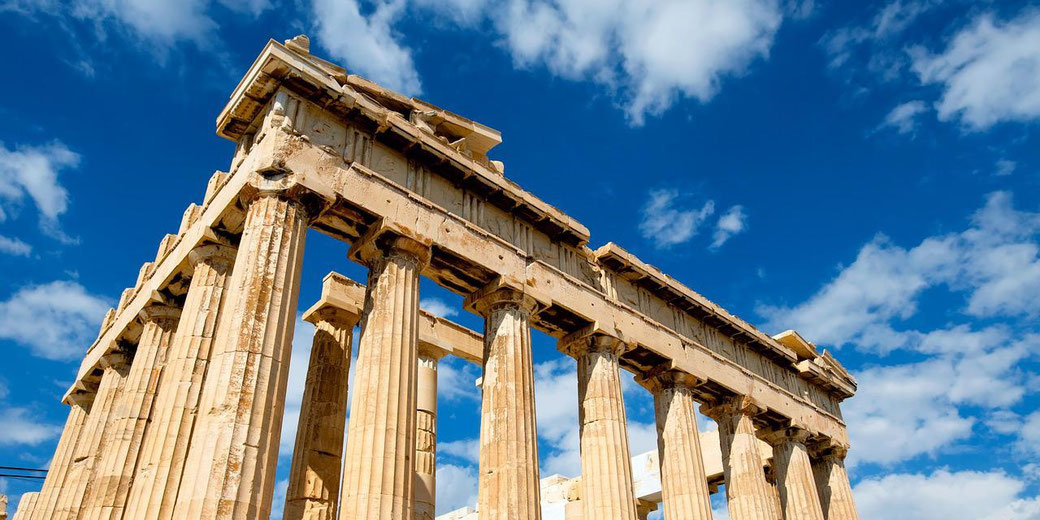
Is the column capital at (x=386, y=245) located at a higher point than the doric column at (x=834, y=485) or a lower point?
higher

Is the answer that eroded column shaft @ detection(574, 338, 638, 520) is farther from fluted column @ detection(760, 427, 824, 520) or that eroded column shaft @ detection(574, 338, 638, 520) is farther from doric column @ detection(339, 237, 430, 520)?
fluted column @ detection(760, 427, 824, 520)

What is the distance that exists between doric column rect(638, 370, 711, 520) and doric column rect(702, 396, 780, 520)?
2.11 meters

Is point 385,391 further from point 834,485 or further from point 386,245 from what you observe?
point 834,485

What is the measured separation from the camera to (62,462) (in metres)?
21.4

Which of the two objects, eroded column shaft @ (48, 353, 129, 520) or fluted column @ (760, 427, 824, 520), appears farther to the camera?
fluted column @ (760, 427, 824, 520)

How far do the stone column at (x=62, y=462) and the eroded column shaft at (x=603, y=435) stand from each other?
13.3 m

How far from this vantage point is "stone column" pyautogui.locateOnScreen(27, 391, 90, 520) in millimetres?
20297

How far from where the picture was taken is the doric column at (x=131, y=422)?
15812 mm

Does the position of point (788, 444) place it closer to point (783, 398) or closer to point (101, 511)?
point (783, 398)

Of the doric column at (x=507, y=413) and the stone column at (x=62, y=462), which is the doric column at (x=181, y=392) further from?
the stone column at (x=62, y=462)

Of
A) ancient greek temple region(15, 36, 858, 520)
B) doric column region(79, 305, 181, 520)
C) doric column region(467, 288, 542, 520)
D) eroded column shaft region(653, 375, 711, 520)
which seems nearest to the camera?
ancient greek temple region(15, 36, 858, 520)

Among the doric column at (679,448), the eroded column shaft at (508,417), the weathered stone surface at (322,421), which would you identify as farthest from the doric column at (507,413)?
the doric column at (679,448)

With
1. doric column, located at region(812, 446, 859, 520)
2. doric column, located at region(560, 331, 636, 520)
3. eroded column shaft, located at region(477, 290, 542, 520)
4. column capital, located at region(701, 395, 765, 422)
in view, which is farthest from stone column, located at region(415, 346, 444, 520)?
doric column, located at region(812, 446, 859, 520)

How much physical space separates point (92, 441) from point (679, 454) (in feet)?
48.5
